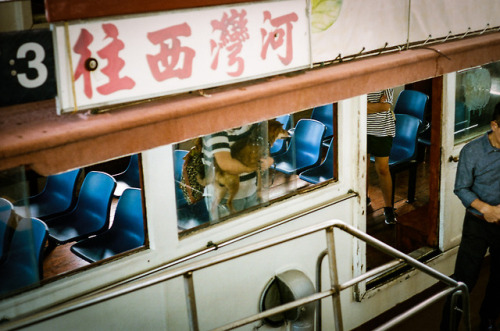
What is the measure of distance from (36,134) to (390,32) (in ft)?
9.76

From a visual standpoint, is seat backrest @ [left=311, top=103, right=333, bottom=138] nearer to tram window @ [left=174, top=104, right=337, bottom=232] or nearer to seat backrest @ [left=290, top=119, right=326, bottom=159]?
seat backrest @ [left=290, top=119, right=326, bottom=159]

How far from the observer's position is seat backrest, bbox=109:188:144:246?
5.34 m

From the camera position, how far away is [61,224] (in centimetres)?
610

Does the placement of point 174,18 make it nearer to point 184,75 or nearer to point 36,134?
point 184,75

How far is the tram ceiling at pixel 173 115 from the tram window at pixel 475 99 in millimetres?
1810

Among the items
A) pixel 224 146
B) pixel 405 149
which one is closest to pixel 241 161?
pixel 224 146

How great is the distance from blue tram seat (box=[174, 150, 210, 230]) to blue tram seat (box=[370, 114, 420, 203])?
12.4ft

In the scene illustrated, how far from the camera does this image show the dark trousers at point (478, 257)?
5.17m

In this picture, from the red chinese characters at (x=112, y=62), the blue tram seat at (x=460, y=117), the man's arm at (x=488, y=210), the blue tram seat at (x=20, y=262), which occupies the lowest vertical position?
the man's arm at (x=488, y=210)

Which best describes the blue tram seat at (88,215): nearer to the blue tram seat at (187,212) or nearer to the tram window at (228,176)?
the tram window at (228,176)

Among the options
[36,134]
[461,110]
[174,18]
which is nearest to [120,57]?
[174,18]

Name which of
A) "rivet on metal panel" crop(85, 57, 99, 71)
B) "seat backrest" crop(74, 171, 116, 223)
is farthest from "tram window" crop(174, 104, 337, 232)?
"rivet on metal panel" crop(85, 57, 99, 71)

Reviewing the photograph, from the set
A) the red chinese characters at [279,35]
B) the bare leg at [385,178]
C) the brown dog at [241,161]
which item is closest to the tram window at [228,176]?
the brown dog at [241,161]

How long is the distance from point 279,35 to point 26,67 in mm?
1664
